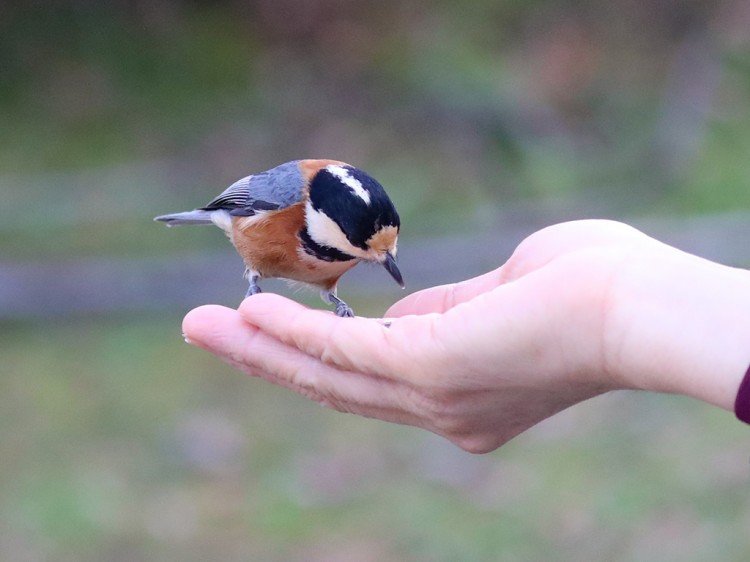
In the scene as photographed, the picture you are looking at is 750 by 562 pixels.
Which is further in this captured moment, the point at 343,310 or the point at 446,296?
the point at 343,310

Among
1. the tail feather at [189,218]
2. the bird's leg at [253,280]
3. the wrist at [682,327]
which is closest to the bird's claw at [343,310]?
the bird's leg at [253,280]

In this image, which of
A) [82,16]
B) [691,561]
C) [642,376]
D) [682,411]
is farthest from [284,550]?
[82,16]

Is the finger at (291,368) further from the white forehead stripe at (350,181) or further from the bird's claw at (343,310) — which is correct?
the bird's claw at (343,310)

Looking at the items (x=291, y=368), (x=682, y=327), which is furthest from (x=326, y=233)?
(x=682, y=327)

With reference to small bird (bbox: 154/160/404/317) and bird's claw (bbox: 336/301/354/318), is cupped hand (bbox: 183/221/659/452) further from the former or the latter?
bird's claw (bbox: 336/301/354/318)

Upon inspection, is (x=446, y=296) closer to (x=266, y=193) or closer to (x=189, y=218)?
(x=266, y=193)
